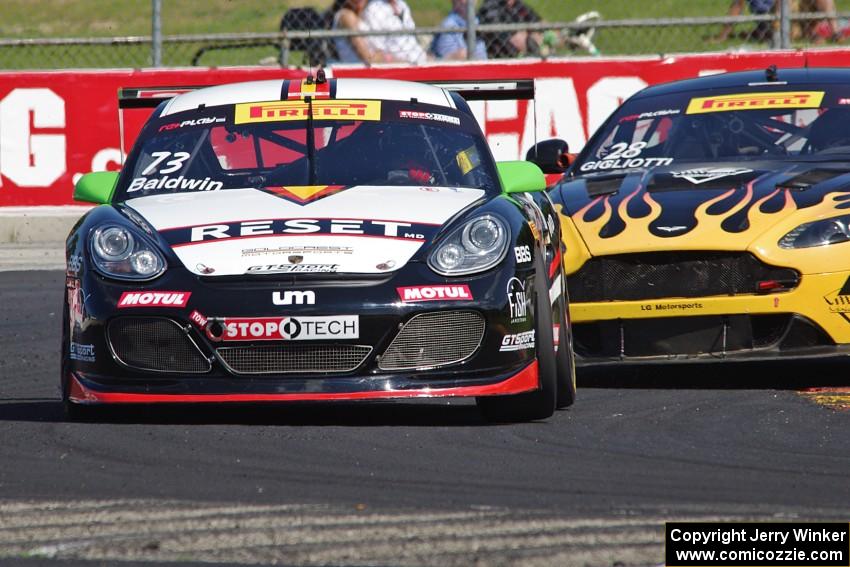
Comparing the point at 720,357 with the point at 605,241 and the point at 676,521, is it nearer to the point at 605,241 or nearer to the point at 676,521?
the point at 605,241

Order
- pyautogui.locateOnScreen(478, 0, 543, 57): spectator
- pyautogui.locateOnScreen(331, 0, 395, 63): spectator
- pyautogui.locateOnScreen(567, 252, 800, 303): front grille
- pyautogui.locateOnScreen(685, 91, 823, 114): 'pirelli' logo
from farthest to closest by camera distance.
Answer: pyautogui.locateOnScreen(478, 0, 543, 57): spectator → pyautogui.locateOnScreen(331, 0, 395, 63): spectator → pyautogui.locateOnScreen(685, 91, 823, 114): 'pirelli' logo → pyautogui.locateOnScreen(567, 252, 800, 303): front grille

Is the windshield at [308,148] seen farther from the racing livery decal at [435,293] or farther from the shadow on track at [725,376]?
the shadow on track at [725,376]

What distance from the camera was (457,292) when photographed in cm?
616

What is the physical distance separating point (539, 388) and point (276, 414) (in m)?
1.11

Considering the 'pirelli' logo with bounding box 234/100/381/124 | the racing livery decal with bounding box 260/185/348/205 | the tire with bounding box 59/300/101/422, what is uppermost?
the 'pirelli' logo with bounding box 234/100/381/124

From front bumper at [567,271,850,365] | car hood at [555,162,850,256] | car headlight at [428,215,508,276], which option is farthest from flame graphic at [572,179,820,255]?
car headlight at [428,215,508,276]

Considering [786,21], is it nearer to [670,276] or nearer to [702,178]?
[702,178]

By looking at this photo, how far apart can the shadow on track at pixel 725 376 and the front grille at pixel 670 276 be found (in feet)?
1.59

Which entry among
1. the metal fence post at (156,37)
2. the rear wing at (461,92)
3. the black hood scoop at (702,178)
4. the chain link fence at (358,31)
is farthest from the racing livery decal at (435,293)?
the metal fence post at (156,37)

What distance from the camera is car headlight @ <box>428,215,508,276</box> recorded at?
20.4 feet

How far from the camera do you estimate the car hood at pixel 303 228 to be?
20.2 ft

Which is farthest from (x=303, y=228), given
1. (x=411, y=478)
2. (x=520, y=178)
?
(x=411, y=478)

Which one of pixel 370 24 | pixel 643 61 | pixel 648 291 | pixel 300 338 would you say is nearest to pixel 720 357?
pixel 648 291

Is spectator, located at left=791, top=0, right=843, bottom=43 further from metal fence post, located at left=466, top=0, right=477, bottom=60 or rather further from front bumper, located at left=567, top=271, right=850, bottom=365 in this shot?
front bumper, located at left=567, top=271, right=850, bottom=365
